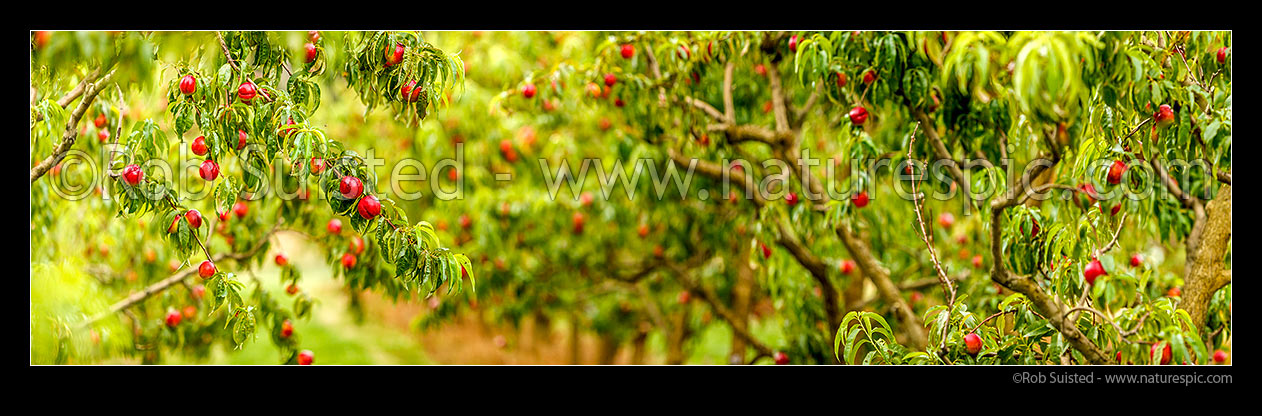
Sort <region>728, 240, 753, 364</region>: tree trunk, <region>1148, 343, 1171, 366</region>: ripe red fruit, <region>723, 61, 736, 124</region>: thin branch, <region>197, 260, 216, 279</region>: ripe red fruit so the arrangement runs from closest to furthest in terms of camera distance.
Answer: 1. <region>1148, 343, 1171, 366</region>: ripe red fruit
2. <region>197, 260, 216, 279</region>: ripe red fruit
3. <region>723, 61, 736, 124</region>: thin branch
4. <region>728, 240, 753, 364</region>: tree trunk

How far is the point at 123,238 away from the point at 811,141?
111 inches

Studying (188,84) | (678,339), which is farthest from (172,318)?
(678,339)

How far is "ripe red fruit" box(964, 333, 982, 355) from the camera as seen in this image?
162 cm

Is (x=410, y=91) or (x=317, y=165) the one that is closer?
(x=317, y=165)

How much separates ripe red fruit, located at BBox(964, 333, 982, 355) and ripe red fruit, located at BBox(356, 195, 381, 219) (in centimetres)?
127

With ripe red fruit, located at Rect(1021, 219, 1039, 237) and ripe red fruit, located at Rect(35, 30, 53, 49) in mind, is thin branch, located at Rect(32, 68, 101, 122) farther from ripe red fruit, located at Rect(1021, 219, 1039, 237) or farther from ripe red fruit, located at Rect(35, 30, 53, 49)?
ripe red fruit, located at Rect(1021, 219, 1039, 237)

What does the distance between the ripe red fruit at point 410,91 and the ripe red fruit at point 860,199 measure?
1244mm

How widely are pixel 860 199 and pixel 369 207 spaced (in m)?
1.42

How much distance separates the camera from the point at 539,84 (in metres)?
2.53

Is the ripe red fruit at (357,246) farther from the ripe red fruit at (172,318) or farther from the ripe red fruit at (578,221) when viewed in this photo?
the ripe red fruit at (578,221)

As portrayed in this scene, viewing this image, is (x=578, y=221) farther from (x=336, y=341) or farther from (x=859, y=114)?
(x=336, y=341)

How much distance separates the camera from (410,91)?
1622mm

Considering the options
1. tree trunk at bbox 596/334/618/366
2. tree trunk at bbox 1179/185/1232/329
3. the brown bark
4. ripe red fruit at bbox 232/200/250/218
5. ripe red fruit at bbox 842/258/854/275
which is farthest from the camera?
tree trunk at bbox 596/334/618/366

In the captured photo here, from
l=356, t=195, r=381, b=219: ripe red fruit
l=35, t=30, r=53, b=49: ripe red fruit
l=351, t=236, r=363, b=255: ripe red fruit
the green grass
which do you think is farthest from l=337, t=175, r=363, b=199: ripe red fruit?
the green grass
